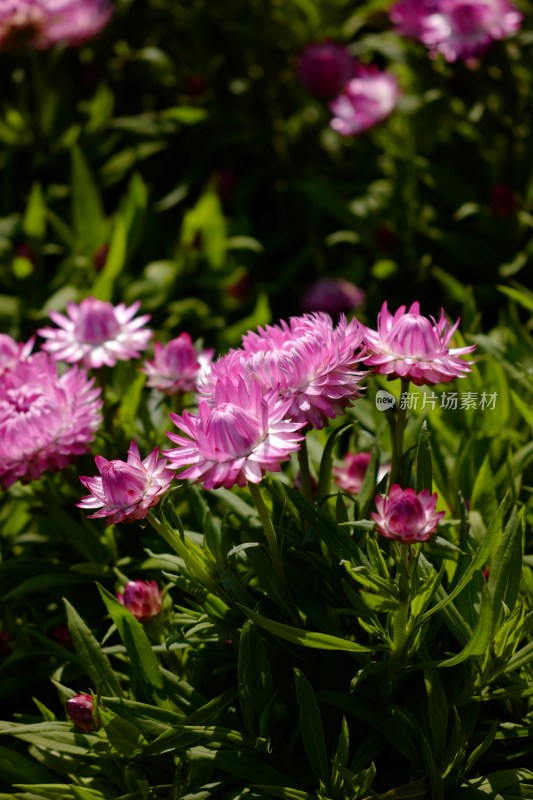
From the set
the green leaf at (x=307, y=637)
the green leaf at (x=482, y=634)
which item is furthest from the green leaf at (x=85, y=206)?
the green leaf at (x=482, y=634)

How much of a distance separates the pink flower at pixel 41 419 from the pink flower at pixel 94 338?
0.39 feet

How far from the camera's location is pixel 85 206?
10.3ft

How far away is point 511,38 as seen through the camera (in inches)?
117

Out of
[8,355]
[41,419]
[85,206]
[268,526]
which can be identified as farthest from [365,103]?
[268,526]

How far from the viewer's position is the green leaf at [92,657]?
64.2 inches

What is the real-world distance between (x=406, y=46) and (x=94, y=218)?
49.7 inches

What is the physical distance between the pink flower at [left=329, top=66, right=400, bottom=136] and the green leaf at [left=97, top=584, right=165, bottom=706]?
213 centimetres

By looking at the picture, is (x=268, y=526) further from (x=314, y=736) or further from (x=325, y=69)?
(x=325, y=69)

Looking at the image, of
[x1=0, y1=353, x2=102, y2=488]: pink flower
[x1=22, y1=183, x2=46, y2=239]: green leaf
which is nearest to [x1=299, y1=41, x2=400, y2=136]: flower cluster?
[x1=22, y1=183, x2=46, y2=239]: green leaf

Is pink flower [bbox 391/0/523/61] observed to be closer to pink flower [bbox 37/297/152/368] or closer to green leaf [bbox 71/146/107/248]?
green leaf [bbox 71/146/107/248]

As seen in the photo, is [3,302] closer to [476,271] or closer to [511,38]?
[476,271]

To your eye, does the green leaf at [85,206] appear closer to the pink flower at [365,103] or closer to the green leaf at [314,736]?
the pink flower at [365,103]

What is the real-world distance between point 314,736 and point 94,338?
1.00 metres

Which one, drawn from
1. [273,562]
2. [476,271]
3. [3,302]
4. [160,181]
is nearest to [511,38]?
[476,271]
